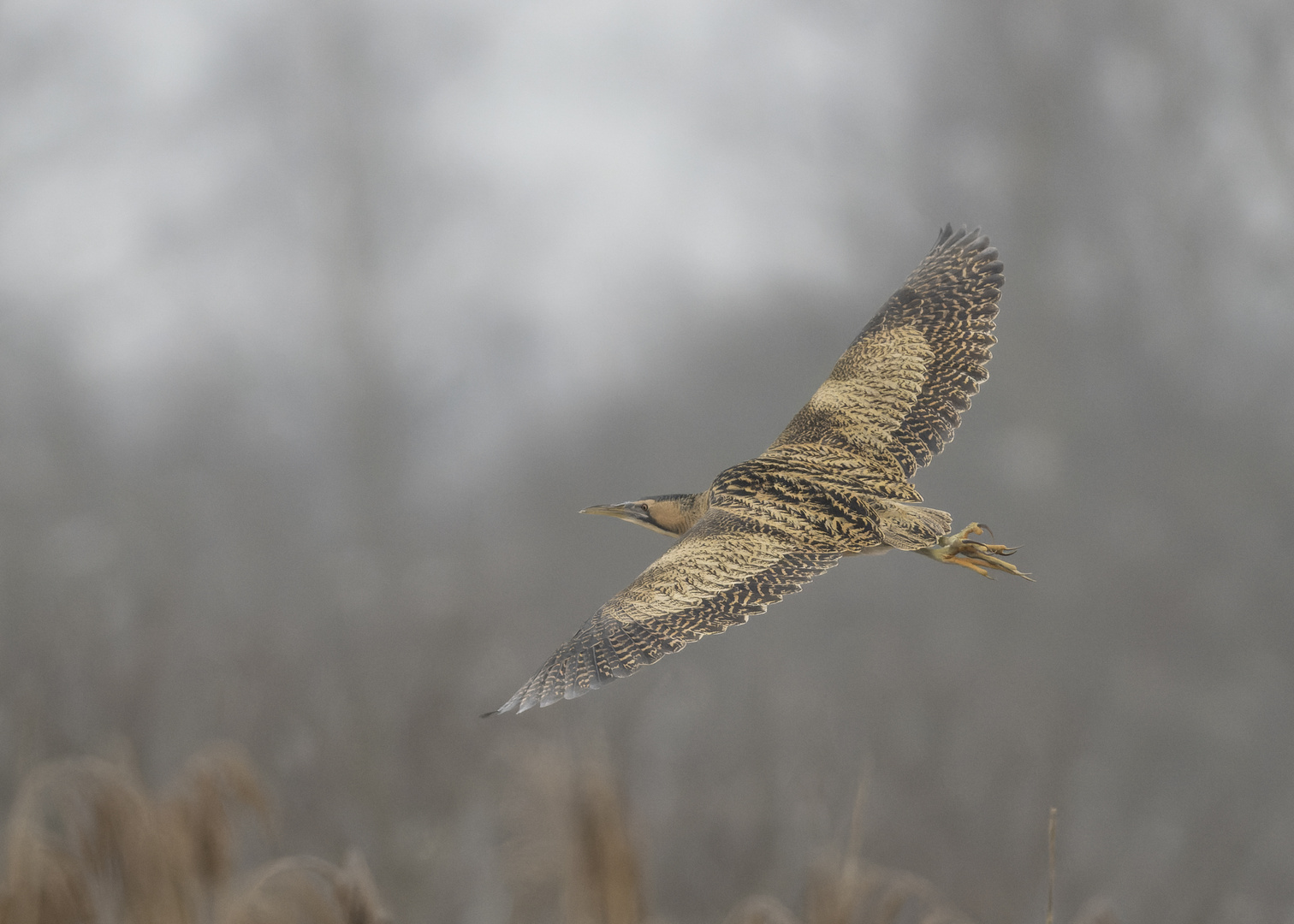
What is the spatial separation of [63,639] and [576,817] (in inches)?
242

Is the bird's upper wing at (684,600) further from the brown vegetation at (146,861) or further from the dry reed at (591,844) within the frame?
the brown vegetation at (146,861)

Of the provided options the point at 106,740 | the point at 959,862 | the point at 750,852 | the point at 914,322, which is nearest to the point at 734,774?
the point at 750,852

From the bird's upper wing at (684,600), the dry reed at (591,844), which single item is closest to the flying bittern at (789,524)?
the bird's upper wing at (684,600)

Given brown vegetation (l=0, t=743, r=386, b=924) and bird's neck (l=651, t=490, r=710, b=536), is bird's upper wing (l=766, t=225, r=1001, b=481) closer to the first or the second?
bird's neck (l=651, t=490, r=710, b=536)

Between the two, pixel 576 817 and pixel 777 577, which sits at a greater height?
pixel 777 577

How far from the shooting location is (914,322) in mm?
1736

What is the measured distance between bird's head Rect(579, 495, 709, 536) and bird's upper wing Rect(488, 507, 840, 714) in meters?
0.07

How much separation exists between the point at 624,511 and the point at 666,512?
0.21 feet

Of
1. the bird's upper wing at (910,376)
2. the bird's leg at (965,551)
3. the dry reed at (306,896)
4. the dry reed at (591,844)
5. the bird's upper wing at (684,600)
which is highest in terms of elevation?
the bird's upper wing at (910,376)

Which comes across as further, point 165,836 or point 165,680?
point 165,680

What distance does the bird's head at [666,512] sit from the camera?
1.30m

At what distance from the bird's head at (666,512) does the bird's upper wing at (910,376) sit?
17 cm

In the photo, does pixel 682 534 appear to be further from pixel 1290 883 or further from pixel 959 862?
pixel 1290 883

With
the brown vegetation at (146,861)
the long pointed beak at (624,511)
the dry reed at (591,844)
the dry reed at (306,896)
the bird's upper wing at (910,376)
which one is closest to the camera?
the dry reed at (591,844)
